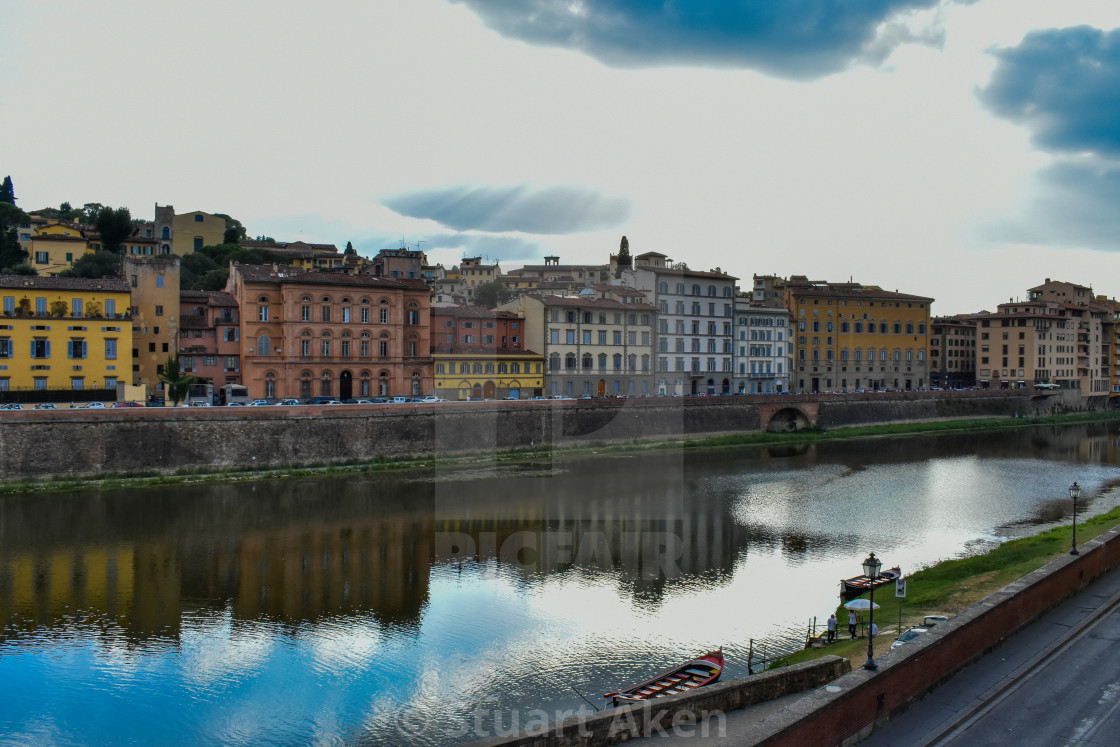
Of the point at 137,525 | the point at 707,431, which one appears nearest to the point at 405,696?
A: the point at 137,525

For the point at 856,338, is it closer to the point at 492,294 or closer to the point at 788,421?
the point at 788,421

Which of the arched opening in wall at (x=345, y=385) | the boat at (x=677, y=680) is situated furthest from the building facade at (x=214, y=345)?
the boat at (x=677, y=680)

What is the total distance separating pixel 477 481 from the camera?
3888cm

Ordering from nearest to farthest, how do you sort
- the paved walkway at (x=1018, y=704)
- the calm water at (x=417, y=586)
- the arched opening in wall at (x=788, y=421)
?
the paved walkway at (x=1018, y=704) < the calm water at (x=417, y=586) < the arched opening in wall at (x=788, y=421)

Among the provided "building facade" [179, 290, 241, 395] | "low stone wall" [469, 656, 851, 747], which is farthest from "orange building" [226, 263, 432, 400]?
"low stone wall" [469, 656, 851, 747]

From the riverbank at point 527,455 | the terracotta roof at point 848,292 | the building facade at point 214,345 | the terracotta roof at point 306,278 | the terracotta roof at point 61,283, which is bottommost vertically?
the riverbank at point 527,455

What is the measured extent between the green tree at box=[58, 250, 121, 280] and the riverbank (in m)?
35.4

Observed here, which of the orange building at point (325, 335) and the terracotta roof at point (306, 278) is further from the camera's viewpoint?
the terracotta roof at point (306, 278)

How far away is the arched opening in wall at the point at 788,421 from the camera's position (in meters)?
61.2

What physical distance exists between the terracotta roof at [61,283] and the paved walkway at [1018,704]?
4482 cm

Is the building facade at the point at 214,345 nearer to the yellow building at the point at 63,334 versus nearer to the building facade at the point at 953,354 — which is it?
the yellow building at the point at 63,334

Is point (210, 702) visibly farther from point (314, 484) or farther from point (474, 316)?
point (474, 316)

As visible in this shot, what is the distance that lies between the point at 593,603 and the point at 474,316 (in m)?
39.3

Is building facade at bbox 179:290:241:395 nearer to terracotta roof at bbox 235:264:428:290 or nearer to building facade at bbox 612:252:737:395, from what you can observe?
terracotta roof at bbox 235:264:428:290
